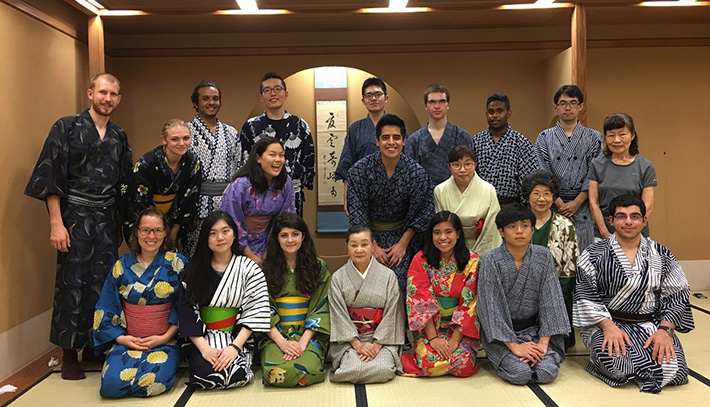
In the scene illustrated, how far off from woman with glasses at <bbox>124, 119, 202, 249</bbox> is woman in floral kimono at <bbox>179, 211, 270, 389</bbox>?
406 millimetres

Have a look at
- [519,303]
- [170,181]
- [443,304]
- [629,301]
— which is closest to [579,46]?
[629,301]

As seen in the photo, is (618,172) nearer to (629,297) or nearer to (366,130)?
(629,297)

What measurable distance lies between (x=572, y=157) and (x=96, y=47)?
377 cm

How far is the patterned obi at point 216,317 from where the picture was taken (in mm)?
3359

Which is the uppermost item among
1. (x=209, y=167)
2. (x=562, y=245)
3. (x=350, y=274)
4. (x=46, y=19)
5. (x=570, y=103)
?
(x=46, y=19)

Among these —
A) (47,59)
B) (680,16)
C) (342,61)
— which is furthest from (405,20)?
(47,59)

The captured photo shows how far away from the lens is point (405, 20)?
17.6ft

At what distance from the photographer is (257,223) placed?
12.4 feet

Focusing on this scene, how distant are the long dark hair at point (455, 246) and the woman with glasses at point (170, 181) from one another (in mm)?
1593

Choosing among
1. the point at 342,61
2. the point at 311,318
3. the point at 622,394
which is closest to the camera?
the point at 622,394

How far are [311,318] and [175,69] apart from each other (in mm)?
3398

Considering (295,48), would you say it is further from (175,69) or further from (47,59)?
(47,59)

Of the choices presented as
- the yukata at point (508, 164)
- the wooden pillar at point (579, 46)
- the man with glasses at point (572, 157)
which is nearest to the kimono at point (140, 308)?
the yukata at point (508, 164)

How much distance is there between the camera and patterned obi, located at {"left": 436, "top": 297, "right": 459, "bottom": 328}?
3508mm
